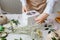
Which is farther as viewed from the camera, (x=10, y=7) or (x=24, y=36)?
(x=10, y=7)

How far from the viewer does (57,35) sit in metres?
0.75

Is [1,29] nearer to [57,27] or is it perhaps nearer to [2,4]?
[57,27]

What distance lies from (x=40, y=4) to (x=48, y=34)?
16.8 inches

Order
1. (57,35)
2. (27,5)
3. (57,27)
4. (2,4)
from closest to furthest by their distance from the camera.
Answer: (57,35) < (57,27) < (27,5) < (2,4)

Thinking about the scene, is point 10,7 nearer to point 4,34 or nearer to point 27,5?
point 27,5

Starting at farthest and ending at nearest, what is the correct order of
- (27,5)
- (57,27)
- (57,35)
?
(27,5) → (57,27) → (57,35)

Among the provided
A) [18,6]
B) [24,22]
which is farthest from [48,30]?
[18,6]

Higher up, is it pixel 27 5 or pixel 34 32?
pixel 27 5

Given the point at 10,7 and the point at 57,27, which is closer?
the point at 57,27

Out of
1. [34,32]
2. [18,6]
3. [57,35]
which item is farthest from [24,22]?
[18,6]

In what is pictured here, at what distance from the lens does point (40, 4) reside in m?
1.15

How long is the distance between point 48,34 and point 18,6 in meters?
0.96

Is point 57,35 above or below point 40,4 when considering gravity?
below

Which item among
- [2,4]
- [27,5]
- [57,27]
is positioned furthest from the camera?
[2,4]
